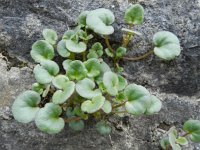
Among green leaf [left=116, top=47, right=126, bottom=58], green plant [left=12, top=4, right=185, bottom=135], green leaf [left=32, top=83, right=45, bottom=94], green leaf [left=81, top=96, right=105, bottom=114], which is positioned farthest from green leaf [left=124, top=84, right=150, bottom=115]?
green leaf [left=32, top=83, right=45, bottom=94]

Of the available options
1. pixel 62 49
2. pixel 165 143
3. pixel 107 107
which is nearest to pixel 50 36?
pixel 62 49

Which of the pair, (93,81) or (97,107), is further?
(93,81)

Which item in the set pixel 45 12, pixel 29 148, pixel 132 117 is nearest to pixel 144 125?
pixel 132 117

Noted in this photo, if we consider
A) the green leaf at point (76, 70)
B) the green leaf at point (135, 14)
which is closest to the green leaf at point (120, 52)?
the green leaf at point (135, 14)

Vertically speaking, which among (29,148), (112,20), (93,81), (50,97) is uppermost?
(112,20)

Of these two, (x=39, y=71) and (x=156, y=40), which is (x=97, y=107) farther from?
(x=156, y=40)

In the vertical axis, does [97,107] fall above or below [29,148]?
above
